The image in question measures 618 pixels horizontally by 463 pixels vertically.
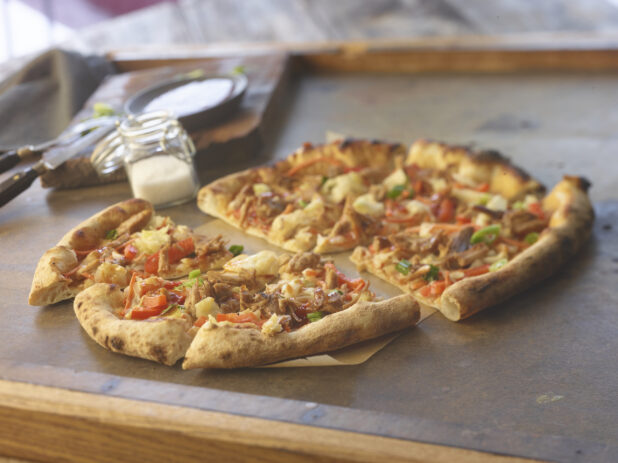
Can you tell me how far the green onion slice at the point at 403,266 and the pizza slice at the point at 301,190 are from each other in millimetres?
355

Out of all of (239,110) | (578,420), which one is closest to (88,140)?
(239,110)

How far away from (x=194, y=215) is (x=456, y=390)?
6.47 ft

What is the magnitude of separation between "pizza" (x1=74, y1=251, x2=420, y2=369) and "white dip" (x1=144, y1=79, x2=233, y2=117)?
1.76m

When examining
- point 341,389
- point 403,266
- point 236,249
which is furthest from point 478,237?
point 341,389

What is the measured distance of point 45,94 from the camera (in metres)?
5.80

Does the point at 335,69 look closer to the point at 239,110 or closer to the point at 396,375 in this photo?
the point at 239,110

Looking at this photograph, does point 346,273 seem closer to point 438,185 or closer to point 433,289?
point 433,289

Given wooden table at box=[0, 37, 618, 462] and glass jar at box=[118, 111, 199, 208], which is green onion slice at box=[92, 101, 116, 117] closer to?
wooden table at box=[0, 37, 618, 462]

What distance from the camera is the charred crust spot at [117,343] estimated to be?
2811mm

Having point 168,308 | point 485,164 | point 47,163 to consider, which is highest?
point 47,163

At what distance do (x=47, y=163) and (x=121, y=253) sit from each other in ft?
3.41

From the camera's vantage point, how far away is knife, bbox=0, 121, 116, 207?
402 centimetres

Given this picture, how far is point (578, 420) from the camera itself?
2.58 metres

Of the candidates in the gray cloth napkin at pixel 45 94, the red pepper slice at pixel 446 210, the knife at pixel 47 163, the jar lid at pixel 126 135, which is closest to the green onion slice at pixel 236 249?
the jar lid at pixel 126 135
